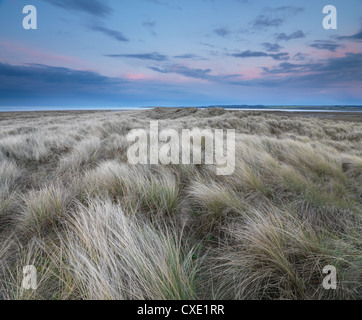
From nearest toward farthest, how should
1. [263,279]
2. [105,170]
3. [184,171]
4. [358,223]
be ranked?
[263,279] → [358,223] → [105,170] → [184,171]

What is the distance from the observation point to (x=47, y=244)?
61.1 inches

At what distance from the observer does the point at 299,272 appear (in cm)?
127

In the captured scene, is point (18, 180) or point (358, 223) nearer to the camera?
point (358, 223)

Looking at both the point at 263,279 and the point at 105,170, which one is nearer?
the point at 263,279

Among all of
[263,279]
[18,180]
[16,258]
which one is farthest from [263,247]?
[18,180]

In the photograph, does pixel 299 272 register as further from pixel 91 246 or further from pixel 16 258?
pixel 16 258

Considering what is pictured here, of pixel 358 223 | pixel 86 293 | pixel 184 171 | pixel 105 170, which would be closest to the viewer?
pixel 86 293
